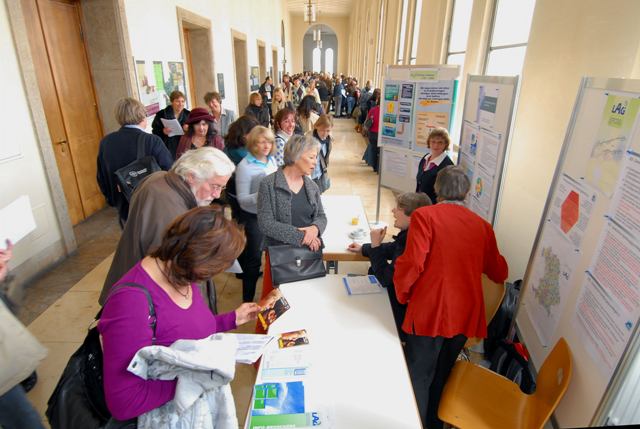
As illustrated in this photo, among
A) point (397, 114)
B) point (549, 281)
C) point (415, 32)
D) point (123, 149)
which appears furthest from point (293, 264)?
point (415, 32)

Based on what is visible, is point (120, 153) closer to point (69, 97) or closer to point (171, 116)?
point (171, 116)

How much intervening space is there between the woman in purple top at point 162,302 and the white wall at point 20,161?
2.93m

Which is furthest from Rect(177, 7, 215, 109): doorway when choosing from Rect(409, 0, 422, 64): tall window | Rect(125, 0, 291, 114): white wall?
Rect(409, 0, 422, 64): tall window

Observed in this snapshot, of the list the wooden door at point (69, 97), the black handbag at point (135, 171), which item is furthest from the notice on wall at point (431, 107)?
the wooden door at point (69, 97)

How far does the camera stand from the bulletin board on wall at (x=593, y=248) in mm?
1324

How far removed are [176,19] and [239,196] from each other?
4.67 metres

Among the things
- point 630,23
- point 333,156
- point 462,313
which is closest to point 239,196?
point 462,313

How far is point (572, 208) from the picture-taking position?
1.73m

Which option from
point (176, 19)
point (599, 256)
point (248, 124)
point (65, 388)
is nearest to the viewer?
point (65, 388)

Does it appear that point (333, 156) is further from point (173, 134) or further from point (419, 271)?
point (419, 271)

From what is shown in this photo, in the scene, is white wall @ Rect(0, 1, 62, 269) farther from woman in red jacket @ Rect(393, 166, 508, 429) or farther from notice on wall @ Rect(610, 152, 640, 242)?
notice on wall @ Rect(610, 152, 640, 242)

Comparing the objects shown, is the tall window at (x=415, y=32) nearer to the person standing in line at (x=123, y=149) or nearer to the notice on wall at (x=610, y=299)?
the person standing in line at (x=123, y=149)

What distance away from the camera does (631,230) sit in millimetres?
1306

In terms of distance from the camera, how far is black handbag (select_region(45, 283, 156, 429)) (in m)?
1.15
